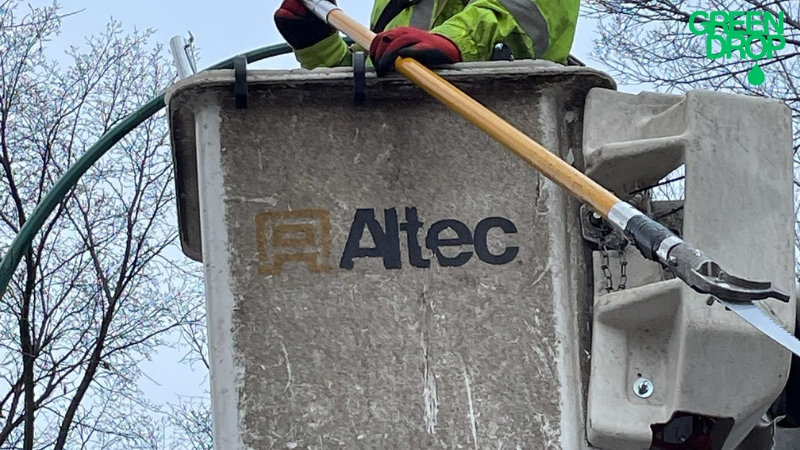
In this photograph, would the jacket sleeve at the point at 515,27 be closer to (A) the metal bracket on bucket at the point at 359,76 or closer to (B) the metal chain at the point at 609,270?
(A) the metal bracket on bucket at the point at 359,76

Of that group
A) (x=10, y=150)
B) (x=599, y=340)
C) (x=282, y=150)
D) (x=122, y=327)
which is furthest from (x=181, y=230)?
(x=10, y=150)

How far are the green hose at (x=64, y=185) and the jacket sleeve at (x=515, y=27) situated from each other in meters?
1.67

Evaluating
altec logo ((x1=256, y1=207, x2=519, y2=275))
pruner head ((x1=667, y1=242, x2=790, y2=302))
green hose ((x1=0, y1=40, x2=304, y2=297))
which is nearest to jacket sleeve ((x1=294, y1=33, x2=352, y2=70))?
green hose ((x1=0, y1=40, x2=304, y2=297))

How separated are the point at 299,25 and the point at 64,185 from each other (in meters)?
1.60

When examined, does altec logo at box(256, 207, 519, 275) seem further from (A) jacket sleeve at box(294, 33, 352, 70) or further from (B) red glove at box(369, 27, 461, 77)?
(A) jacket sleeve at box(294, 33, 352, 70)

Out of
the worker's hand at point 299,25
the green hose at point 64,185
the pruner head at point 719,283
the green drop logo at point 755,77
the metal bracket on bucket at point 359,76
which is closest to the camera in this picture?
the pruner head at point 719,283

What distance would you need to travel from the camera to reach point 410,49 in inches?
125

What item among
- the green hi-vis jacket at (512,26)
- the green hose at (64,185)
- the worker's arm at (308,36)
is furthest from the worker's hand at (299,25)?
the green hose at (64,185)

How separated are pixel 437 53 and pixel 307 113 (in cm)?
34

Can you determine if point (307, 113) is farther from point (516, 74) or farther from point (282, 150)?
point (516, 74)

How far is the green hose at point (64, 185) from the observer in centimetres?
500

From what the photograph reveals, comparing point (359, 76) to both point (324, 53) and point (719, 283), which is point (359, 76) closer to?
point (324, 53)

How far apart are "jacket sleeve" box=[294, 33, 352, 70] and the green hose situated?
92 centimetres

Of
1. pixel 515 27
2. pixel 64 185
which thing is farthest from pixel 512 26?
pixel 64 185
